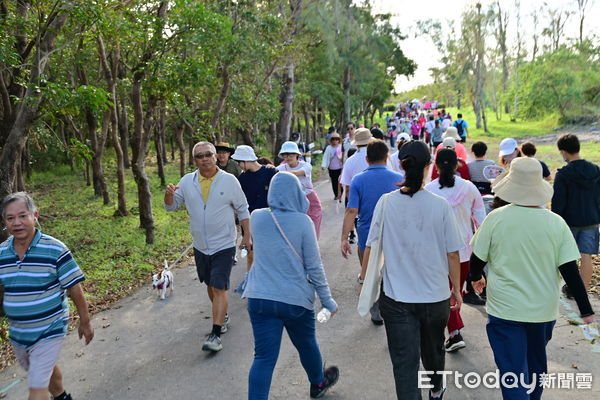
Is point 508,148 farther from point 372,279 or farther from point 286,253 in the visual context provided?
point 286,253

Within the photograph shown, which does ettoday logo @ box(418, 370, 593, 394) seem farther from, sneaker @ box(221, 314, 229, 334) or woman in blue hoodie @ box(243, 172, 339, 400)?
sneaker @ box(221, 314, 229, 334)

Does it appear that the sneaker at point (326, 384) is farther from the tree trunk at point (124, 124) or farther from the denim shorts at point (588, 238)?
the tree trunk at point (124, 124)

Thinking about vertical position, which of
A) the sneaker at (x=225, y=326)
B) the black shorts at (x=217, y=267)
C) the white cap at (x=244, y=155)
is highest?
the white cap at (x=244, y=155)

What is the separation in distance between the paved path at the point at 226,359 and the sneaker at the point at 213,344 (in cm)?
8

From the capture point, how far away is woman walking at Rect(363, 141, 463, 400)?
11.2 feet

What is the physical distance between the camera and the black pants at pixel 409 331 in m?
3.47

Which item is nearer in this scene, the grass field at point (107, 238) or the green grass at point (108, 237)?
the grass field at point (107, 238)

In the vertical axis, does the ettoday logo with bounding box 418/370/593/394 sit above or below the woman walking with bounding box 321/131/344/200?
below

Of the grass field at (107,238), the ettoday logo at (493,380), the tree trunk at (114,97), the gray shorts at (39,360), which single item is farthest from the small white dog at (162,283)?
the tree trunk at (114,97)

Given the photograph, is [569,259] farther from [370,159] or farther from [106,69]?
[106,69]

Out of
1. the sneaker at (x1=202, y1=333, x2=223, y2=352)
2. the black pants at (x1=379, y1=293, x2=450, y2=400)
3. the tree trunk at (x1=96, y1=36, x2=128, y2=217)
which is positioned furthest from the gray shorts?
the tree trunk at (x1=96, y1=36, x2=128, y2=217)

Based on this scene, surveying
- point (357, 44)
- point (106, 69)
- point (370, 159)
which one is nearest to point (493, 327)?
point (370, 159)

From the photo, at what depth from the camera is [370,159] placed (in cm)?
524

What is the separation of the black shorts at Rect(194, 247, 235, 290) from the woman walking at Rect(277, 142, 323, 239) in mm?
1826
